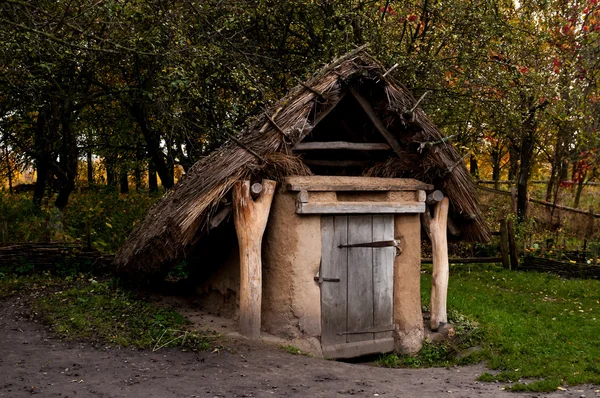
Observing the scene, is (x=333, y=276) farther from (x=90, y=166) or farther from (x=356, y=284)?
(x=90, y=166)

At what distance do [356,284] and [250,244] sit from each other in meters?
1.54

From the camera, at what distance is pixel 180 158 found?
12.8 metres

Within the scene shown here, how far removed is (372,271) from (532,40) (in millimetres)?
7795

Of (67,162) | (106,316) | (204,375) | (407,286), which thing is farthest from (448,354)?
(67,162)

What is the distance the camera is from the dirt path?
566cm

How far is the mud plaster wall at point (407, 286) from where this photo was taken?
804 centimetres

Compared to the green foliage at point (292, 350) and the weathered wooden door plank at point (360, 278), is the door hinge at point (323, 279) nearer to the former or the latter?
the weathered wooden door plank at point (360, 278)

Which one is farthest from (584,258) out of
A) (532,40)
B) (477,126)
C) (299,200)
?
(299,200)

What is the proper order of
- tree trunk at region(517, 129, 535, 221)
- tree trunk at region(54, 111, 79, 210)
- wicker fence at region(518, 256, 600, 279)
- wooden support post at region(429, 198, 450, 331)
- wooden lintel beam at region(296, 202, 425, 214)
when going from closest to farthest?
wooden lintel beam at region(296, 202, 425, 214)
wooden support post at region(429, 198, 450, 331)
wicker fence at region(518, 256, 600, 279)
tree trunk at region(54, 111, 79, 210)
tree trunk at region(517, 129, 535, 221)

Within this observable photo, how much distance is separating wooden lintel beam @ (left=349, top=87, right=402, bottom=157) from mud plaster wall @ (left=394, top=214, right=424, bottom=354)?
3.22 ft

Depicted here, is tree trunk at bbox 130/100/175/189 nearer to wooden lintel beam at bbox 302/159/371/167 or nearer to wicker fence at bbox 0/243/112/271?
wicker fence at bbox 0/243/112/271

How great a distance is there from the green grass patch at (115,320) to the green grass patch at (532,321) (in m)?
3.46

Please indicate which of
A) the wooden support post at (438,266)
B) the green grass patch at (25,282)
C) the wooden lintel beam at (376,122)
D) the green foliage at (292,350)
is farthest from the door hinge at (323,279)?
the green grass patch at (25,282)

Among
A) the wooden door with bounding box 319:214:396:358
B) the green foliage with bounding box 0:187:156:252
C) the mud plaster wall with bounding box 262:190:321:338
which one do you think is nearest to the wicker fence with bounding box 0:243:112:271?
the green foliage with bounding box 0:187:156:252
